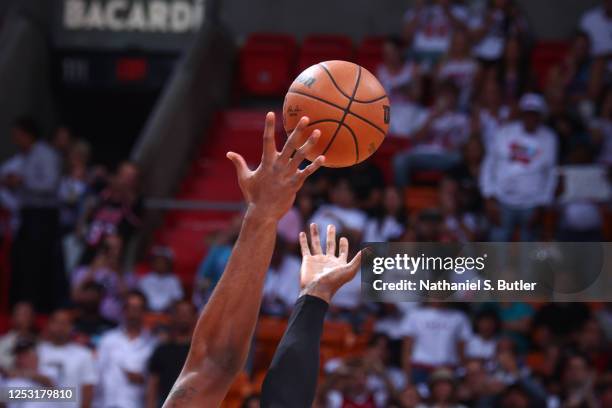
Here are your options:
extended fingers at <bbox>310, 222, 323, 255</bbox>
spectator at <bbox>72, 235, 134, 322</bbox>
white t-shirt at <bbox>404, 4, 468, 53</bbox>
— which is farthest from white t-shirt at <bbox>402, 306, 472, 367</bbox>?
extended fingers at <bbox>310, 222, 323, 255</bbox>

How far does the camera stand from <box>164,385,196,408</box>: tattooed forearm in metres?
3.14

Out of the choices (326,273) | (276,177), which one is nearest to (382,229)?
(326,273)

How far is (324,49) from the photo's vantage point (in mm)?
13742

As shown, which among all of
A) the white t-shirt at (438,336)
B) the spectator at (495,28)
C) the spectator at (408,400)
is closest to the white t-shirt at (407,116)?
the spectator at (495,28)

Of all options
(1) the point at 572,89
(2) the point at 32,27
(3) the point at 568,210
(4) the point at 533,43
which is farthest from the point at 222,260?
(2) the point at 32,27

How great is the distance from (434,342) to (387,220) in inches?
56.1

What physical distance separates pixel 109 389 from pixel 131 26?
7285 mm

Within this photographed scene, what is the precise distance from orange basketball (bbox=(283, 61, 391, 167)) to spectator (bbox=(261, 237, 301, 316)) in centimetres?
572

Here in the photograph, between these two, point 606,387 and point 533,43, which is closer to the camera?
point 606,387

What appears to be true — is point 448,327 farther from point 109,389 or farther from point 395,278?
point 395,278

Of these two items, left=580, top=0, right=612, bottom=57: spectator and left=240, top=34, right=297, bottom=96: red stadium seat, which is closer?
left=580, top=0, right=612, bottom=57: spectator

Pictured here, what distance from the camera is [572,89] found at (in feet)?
38.1

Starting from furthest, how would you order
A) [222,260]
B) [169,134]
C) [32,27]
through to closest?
[32,27] < [169,134] < [222,260]

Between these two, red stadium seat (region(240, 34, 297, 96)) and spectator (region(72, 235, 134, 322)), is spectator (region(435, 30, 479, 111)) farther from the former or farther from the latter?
spectator (region(72, 235, 134, 322))
